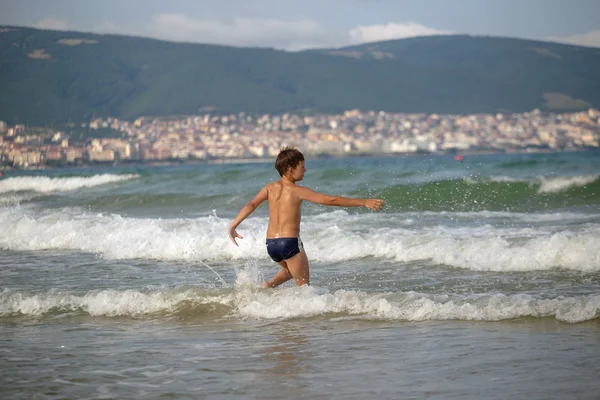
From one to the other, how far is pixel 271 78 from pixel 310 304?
123451 millimetres

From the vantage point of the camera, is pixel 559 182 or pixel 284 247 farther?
pixel 559 182

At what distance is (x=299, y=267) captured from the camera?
830cm

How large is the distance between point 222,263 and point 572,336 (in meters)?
7.07

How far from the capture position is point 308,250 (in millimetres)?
13234

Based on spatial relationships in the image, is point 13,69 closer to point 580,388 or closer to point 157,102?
point 157,102

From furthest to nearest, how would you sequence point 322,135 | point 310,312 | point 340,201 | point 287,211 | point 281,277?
point 322,135
point 281,277
point 310,312
point 287,211
point 340,201

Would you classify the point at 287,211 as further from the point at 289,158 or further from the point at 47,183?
the point at 47,183

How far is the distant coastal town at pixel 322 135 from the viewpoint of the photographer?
69250 mm

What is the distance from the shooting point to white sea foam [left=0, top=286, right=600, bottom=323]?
770 cm

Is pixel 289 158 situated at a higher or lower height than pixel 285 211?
higher

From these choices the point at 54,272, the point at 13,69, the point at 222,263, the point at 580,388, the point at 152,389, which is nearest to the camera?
the point at 580,388

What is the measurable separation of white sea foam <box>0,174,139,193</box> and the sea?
24.1m

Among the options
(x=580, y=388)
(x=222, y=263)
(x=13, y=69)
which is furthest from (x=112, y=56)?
(x=580, y=388)

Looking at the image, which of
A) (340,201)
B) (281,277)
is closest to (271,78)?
(281,277)
